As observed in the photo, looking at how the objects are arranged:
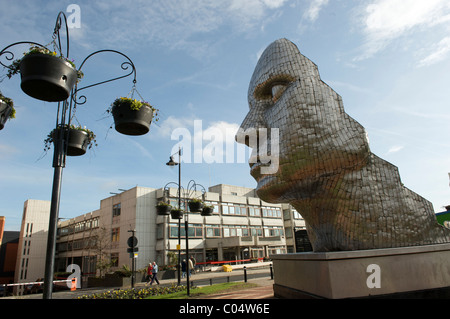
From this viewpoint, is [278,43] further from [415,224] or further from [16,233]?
[16,233]

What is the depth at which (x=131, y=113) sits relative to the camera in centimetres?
465

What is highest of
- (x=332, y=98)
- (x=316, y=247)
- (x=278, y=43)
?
(x=278, y=43)

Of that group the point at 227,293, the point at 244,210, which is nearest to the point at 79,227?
the point at 244,210

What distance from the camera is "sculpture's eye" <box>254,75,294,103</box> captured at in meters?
7.77

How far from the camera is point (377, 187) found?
690cm

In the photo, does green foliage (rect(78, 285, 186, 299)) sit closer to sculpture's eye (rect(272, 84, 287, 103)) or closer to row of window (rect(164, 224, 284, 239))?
sculpture's eye (rect(272, 84, 287, 103))

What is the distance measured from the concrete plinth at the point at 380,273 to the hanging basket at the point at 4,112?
240 inches

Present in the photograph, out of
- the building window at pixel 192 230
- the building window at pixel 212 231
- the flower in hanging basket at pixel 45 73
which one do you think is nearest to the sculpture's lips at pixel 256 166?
the flower in hanging basket at pixel 45 73

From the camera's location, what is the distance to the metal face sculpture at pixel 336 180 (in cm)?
673

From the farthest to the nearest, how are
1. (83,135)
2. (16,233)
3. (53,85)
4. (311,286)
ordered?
(16,233)
(311,286)
(83,135)
(53,85)

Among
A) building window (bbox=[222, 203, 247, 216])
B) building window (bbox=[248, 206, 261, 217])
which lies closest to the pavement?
building window (bbox=[222, 203, 247, 216])

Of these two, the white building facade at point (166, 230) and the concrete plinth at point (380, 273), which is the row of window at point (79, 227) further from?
the concrete plinth at point (380, 273)
